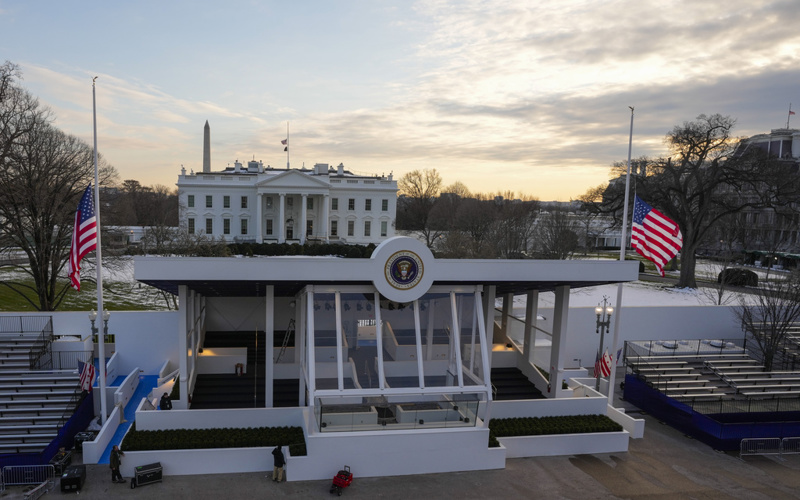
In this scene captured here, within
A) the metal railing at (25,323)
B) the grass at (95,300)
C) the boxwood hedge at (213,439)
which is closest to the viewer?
the boxwood hedge at (213,439)

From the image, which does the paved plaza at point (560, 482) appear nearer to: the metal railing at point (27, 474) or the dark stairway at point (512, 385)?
the metal railing at point (27, 474)

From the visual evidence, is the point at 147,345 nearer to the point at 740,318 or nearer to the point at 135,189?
the point at 740,318

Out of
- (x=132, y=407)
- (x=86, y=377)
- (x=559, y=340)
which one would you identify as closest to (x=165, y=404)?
(x=86, y=377)

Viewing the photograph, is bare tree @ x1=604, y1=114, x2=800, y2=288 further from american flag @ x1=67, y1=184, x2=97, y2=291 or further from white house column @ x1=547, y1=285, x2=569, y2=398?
american flag @ x1=67, y1=184, x2=97, y2=291

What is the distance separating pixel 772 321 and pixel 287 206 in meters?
57.2

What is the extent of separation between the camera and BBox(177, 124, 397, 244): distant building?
65562 millimetres

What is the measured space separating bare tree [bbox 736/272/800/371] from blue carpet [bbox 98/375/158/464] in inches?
1207

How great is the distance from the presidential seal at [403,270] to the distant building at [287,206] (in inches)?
Result: 2031

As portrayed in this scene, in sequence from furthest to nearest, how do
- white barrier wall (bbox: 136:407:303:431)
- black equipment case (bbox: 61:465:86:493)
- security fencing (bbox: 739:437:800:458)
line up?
1. security fencing (bbox: 739:437:800:458)
2. white barrier wall (bbox: 136:407:303:431)
3. black equipment case (bbox: 61:465:86:493)

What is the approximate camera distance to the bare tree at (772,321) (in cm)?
2638

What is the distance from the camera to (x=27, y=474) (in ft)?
45.8

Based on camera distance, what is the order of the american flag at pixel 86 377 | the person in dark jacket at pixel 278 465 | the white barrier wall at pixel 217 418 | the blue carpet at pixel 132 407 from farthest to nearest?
the american flag at pixel 86 377 → the blue carpet at pixel 132 407 → the white barrier wall at pixel 217 418 → the person in dark jacket at pixel 278 465

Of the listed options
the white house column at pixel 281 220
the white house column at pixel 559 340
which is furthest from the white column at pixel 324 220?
the white house column at pixel 559 340

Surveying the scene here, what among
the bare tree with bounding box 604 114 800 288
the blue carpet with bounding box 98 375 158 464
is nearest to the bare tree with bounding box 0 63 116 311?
the blue carpet with bounding box 98 375 158 464
